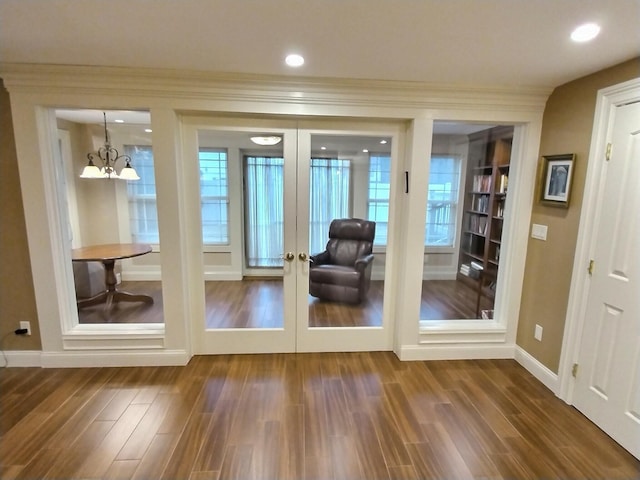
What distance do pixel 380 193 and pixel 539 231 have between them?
134cm

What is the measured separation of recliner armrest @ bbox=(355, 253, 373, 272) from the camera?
10.0ft

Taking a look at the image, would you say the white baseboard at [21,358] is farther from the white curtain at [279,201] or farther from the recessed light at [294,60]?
the recessed light at [294,60]

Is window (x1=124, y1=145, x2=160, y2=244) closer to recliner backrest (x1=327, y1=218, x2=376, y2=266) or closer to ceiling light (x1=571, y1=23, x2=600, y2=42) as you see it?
recliner backrest (x1=327, y1=218, x2=376, y2=266)

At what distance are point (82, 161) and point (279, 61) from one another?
4097 millimetres

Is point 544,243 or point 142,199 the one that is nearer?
point 544,243

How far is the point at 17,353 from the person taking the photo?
2.65 m

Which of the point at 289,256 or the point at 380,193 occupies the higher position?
the point at 380,193

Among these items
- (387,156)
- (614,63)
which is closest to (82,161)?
(387,156)

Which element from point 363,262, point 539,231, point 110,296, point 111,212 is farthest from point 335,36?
point 111,212

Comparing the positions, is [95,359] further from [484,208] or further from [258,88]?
[484,208]

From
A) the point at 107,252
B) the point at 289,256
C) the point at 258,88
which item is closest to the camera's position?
the point at 258,88

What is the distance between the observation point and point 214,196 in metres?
2.86

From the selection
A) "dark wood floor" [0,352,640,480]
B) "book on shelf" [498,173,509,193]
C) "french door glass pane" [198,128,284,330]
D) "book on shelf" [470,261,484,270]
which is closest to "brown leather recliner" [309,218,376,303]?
"french door glass pane" [198,128,284,330]

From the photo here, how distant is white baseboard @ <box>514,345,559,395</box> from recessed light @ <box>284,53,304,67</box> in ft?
9.76
